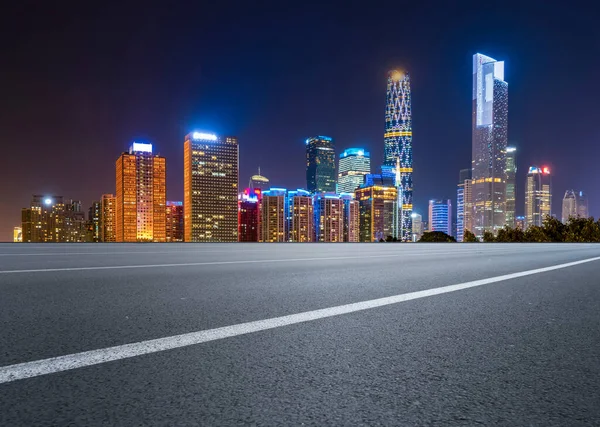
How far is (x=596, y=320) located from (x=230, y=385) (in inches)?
124

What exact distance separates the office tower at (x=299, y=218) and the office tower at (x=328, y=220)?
319 cm

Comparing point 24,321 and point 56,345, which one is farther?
point 24,321

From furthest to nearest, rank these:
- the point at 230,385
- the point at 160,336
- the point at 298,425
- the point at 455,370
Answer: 1. the point at 160,336
2. the point at 455,370
3. the point at 230,385
4. the point at 298,425

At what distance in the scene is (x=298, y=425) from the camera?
4.98 ft

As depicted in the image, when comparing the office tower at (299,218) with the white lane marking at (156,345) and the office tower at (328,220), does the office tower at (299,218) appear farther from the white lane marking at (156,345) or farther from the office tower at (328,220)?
the white lane marking at (156,345)

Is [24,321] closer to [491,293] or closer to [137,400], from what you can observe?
[137,400]

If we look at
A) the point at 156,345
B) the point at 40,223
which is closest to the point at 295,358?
the point at 156,345

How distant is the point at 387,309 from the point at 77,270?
5.29m

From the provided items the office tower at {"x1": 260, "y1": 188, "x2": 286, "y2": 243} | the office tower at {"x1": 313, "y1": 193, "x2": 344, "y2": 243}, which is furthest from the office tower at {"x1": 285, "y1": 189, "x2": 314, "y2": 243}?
the office tower at {"x1": 313, "y1": 193, "x2": 344, "y2": 243}

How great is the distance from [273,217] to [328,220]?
2310cm

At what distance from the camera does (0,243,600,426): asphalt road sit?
→ 5.36ft

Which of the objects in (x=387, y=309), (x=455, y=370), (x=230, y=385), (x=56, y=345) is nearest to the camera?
(x=230, y=385)

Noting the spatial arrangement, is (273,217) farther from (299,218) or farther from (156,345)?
(156,345)

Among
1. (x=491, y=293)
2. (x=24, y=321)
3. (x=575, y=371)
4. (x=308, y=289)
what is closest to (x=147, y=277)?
(x=308, y=289)
